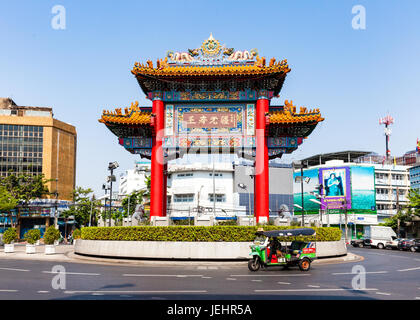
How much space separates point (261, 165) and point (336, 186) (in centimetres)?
5542

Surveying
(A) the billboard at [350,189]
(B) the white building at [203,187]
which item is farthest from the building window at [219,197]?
(A) the billboard at [350,189]

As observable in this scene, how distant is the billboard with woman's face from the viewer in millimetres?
76625

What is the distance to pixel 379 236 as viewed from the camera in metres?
49.6

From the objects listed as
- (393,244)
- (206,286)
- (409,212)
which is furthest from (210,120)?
(409,212)

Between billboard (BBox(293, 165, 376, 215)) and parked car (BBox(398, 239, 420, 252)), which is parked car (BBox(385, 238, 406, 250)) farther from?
billboard (BBox(293, 165, 376, 215))

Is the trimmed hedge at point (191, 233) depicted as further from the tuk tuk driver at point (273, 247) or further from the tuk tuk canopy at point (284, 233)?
the tuk tuk driver at point (273, 247)

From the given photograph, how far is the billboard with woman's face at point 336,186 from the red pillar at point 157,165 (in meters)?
56.0

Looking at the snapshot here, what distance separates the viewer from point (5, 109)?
89500 mm

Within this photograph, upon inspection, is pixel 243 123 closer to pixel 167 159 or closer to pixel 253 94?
pixel 253 94

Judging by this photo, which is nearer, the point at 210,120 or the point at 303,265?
the point at 303,265

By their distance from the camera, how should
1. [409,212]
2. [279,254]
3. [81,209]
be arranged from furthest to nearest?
[81,209], [409,212], [279,254]

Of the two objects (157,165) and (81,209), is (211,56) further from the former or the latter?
(81,209)
